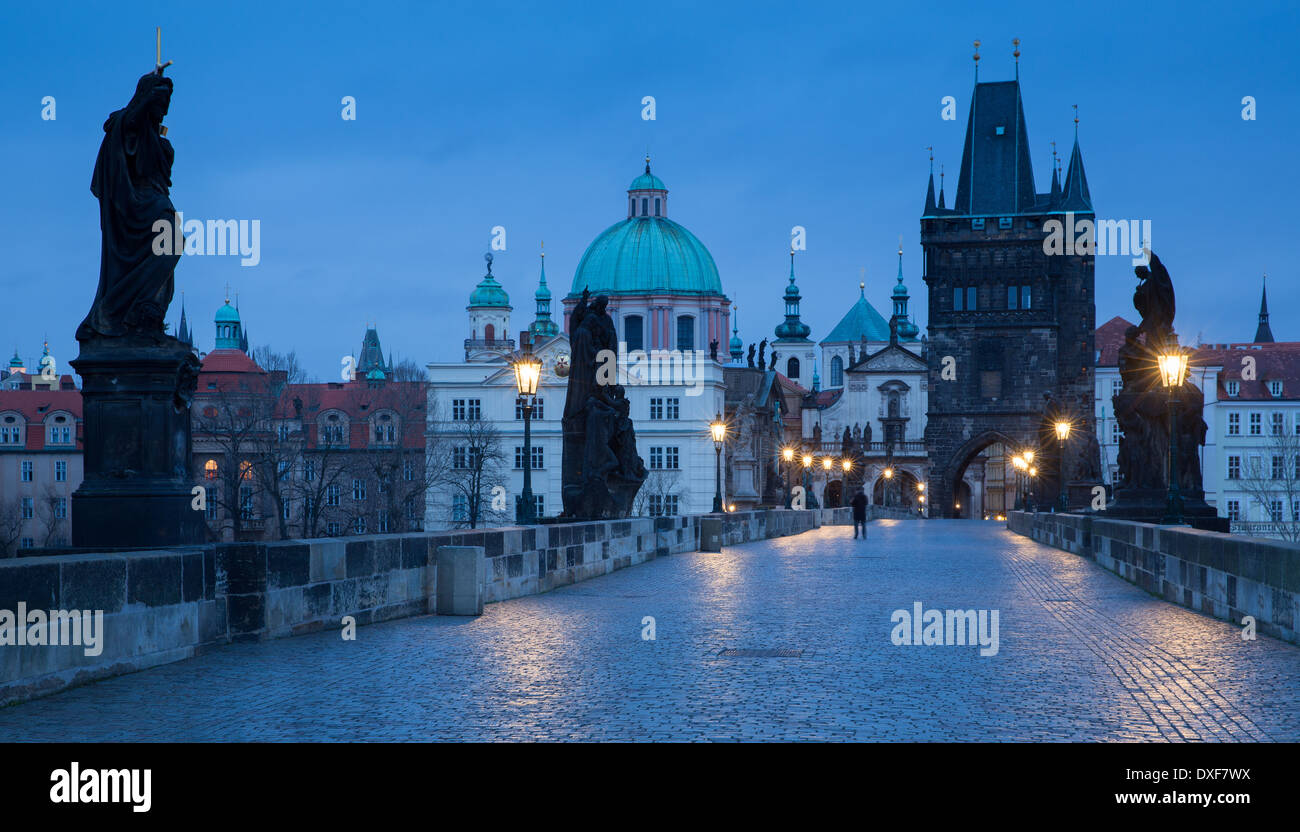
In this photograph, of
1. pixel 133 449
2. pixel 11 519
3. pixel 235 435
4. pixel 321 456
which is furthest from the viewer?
pixel 321 456

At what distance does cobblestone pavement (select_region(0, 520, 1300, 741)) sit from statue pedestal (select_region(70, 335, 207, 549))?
4.38 feet

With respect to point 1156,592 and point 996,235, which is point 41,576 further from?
point 996,235

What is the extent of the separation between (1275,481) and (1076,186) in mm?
23135

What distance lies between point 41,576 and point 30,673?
576 mm

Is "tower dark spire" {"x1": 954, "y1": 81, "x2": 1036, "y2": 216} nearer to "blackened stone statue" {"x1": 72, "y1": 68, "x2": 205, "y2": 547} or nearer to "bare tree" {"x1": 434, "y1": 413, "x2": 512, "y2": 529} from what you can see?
"bare tree" {"x1": 434, "y1": 413, "x2": 512, "y2": 529}

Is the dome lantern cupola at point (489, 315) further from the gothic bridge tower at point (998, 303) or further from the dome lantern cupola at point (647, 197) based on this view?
the gothic bridge tower at point (998, 303)

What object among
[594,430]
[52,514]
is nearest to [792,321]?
[52,514]

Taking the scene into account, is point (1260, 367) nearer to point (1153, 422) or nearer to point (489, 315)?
point (489, 315)

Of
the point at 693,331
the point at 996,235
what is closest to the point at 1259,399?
the point at 996,235

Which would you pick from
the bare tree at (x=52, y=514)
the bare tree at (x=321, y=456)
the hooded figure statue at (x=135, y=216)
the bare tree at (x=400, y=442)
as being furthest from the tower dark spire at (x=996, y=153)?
the hooded figure statue at (x=135, y=216)

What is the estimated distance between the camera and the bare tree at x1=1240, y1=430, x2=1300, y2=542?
88.8 metres

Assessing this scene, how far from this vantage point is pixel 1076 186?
10012cm

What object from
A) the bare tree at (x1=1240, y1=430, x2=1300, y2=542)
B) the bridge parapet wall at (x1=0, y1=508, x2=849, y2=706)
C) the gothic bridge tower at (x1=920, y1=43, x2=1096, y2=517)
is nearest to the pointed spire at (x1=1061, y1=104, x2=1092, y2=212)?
the gothic bridge tower at (x1=920, y1=43, x2=1096, y2=517)

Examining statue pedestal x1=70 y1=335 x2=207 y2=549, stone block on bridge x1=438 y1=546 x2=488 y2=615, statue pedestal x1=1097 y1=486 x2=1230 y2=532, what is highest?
statue pedestal x1=70 y1=335 x2=207 y2=549
